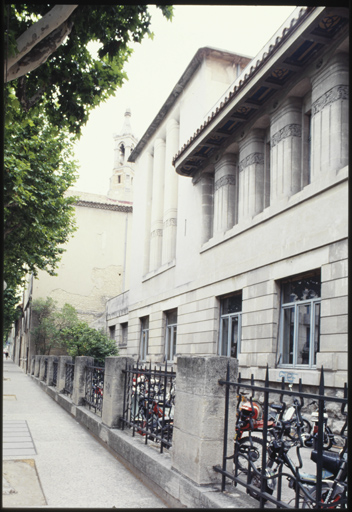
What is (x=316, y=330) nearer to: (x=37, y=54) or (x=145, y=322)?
(x=37, y=54)

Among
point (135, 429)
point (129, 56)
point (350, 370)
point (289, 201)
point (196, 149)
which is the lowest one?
point (135, 429)

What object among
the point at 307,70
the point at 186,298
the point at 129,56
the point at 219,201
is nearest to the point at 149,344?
the point at 186,298

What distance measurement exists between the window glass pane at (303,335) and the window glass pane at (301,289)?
11.2 inches

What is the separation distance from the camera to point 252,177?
1502 cm

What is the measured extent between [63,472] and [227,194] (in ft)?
38.5

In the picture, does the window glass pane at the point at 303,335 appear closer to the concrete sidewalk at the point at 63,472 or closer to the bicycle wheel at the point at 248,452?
the bicycle wheel at the point at 248,452

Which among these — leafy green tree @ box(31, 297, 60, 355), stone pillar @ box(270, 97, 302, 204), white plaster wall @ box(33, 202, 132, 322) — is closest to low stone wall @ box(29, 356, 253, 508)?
stone pillar @ box(270, 97, 302, 204)

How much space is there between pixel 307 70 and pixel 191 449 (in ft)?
33.8

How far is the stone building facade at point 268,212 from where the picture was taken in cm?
1112

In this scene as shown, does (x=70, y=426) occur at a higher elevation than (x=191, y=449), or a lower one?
lower

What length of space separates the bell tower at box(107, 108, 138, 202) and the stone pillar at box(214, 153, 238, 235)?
60883mm

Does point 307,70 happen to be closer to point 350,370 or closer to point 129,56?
point 129,56

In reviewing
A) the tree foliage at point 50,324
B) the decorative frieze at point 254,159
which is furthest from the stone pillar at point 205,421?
the tree foliage at point 50,324

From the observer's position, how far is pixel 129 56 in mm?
8422
